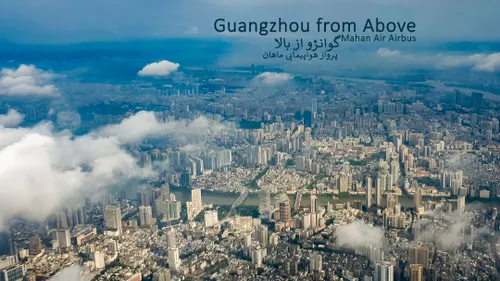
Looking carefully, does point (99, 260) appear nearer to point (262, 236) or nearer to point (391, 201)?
point (262, 236)

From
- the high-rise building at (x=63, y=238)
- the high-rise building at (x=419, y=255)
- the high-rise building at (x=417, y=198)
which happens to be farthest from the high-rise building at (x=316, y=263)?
the high-rise building at (x=63, y=238)

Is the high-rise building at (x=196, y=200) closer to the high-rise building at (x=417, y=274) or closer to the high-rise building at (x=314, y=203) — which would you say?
the high-rise building at (x=314, y=203)

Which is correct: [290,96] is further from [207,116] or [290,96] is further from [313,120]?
[207,116]

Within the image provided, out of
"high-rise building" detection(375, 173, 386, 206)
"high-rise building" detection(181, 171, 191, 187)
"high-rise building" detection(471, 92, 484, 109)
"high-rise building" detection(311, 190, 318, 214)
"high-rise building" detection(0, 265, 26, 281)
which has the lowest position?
"high-rise building" detection(0, 265, 26, 281)

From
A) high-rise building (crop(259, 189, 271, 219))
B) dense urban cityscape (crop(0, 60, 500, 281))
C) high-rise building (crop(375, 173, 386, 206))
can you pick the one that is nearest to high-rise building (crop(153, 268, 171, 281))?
dense urban cityscape (crop(0, 60, 500, 281))

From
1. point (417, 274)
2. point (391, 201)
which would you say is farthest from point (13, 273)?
point (391, 201)

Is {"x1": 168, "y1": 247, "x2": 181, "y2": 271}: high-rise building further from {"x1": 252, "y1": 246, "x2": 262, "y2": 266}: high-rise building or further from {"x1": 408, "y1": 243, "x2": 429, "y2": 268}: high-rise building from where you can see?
{"x1": 408, "y1": 243, "x2": 429, "y2": 268}: high-rise building
